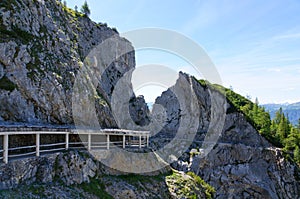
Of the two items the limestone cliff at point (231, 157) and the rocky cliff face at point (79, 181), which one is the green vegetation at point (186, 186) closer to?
the rocky cliff face at point (79, 181)

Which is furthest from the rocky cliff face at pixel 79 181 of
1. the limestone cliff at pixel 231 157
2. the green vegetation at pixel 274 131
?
the green vegetation at pixel 274 131

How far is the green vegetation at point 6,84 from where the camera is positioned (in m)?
22.8

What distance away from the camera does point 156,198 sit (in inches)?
910

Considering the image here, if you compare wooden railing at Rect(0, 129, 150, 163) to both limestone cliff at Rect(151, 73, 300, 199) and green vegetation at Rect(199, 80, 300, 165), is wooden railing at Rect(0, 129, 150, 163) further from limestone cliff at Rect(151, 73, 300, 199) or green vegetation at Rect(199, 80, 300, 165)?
green vegetation at Rect(199, 80, 300, 165)

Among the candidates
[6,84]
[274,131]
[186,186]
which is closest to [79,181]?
[6,84]

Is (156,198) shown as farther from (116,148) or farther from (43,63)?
(43,63)

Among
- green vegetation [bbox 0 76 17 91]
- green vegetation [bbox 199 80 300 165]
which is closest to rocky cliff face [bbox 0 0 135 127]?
green vegetation [bbox 0 76 17 91]

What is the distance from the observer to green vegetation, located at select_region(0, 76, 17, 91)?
22.8 m

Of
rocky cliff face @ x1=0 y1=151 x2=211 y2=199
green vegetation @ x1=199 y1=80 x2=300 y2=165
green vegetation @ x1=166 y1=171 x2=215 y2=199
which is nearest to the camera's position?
rocky cliff face @ x1=0 y1=151 x2=211 y2=199

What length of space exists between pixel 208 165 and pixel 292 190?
837 inches

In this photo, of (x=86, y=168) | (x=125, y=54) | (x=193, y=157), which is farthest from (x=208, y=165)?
(x=86, y=168)

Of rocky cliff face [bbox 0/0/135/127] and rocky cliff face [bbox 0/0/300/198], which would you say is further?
rocky cliff face [bbox 0/0/135/127]

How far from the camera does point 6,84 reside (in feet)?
76.1

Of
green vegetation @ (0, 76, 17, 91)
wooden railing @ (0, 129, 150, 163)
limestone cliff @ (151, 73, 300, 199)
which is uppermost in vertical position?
green vegetation @ (0, 76, 17, 91)
